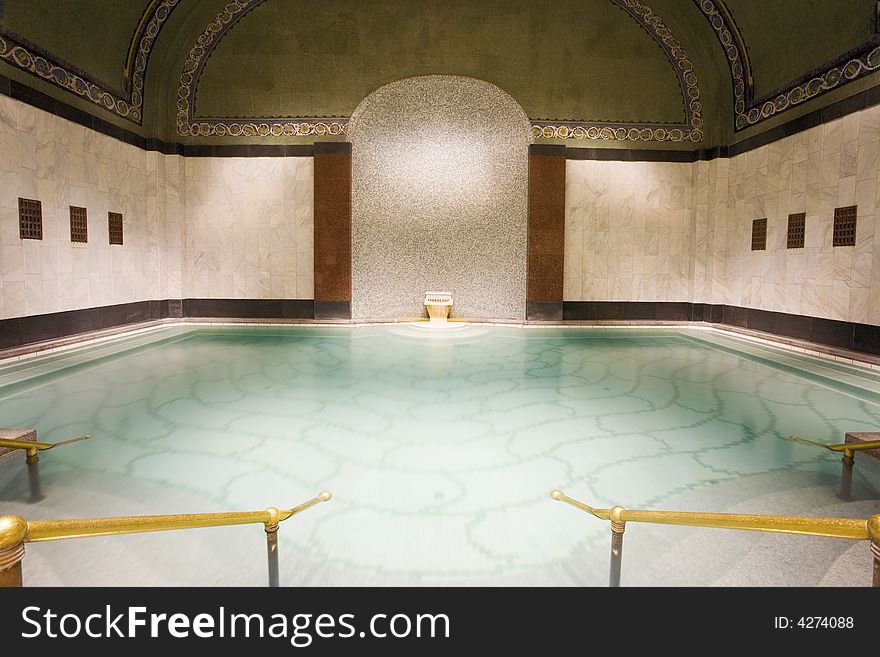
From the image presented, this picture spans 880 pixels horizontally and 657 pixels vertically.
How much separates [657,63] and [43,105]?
848 cm

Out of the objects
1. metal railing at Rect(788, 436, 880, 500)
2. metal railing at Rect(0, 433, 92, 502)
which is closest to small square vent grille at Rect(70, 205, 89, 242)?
metal railing at Rect(0, 433, 92, 502)

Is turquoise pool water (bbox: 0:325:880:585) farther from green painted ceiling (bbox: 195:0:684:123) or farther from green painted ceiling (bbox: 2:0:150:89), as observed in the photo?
green painted ceiling (bbox: 195:0:684:123)

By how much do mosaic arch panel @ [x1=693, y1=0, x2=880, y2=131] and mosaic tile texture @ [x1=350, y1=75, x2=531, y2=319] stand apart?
9.99 ft

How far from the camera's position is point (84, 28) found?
20.5ft

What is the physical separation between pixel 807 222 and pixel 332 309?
664 centimetres

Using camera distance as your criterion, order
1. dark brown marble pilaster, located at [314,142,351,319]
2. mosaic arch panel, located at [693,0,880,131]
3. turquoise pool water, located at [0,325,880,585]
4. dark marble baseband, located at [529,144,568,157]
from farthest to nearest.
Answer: dark marble baseband, located at [529,144,568,157], dark brown marble pilaster, located at [314,142,351,319], mosaic arch panel, located at [693,0,880,131], turquoise pool water, located at [0,325,880,585]

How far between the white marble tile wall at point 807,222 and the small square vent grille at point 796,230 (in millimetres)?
75

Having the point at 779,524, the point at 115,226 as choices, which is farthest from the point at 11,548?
the point at 115,226

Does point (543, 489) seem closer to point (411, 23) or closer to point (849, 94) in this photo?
point (849, 94)

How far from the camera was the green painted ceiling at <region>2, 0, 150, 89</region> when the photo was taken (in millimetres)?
5414

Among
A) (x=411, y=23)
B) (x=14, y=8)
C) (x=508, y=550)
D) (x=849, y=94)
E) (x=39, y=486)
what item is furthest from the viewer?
(x=411, y=23)

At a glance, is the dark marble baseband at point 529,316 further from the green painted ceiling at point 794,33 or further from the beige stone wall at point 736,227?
the green painted ceiling at point 794,33

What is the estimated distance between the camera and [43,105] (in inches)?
224

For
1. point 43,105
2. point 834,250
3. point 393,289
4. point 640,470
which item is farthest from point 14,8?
point 834,250
